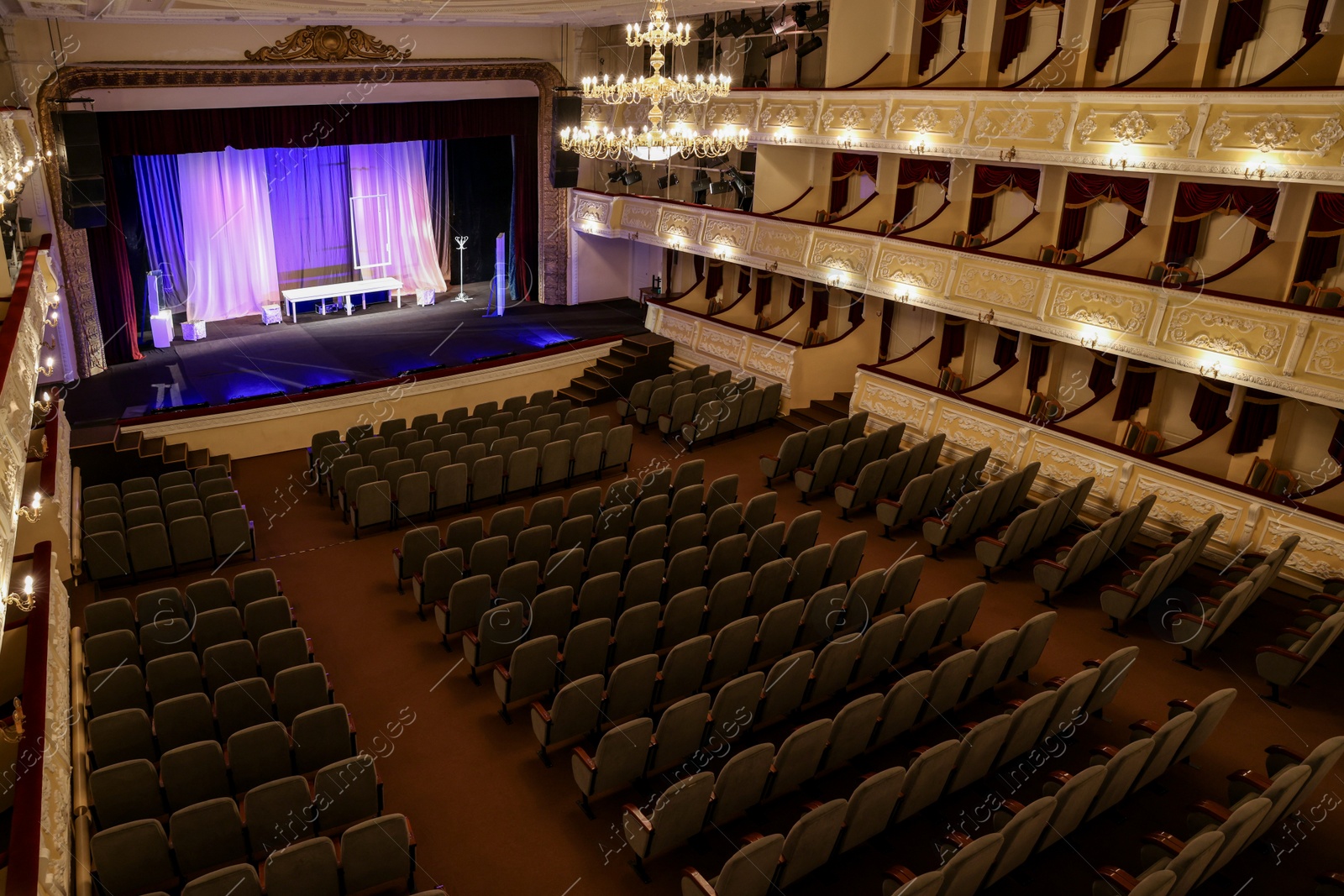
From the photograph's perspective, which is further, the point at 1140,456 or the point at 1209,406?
the point at 1209,406

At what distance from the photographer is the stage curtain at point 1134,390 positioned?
9.77 meters

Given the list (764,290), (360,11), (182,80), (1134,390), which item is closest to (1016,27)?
(1134,390)

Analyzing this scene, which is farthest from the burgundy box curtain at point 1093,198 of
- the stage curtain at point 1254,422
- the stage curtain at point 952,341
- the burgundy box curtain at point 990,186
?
the stage curtain at point 1254,422

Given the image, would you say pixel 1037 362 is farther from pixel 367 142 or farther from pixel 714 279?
pixel 367 142

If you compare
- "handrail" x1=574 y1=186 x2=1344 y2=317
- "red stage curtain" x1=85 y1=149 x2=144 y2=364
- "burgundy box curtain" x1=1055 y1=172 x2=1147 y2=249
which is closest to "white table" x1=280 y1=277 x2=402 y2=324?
"red stage curtain" x1=85 y1=149 x2=144 y2=364

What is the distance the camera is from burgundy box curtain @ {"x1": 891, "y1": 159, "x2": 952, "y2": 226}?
11.7 meters

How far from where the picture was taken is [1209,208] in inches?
360

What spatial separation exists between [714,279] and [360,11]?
21.5 ft

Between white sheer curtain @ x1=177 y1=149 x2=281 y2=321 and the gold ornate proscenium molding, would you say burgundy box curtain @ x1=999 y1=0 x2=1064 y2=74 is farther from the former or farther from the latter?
white sheer curtain @ x1=177 y1=149 x2=281 y2=321

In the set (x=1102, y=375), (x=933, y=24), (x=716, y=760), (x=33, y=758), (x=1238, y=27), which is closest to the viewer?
(x=33, y=758)

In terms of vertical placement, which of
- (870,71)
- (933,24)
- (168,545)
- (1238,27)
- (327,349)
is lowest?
(168,545)

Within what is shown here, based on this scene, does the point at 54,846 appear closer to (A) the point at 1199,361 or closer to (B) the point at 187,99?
(A) the point at 1199,361

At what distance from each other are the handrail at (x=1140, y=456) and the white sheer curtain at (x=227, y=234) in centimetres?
1080

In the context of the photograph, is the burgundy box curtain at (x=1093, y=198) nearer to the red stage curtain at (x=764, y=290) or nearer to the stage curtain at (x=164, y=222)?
the red stage curtain at (x=764, y=290)
